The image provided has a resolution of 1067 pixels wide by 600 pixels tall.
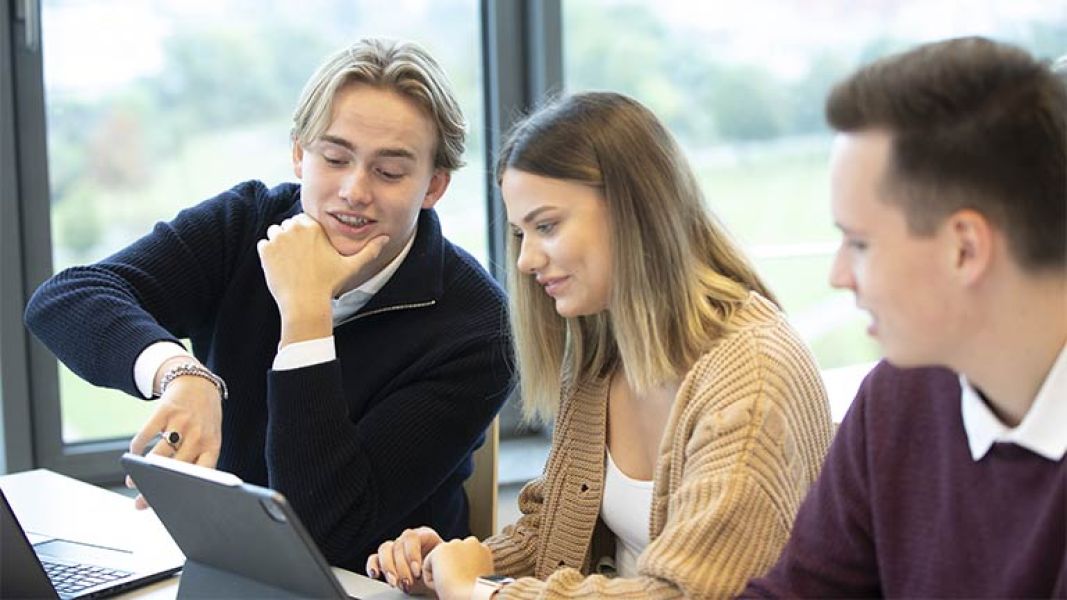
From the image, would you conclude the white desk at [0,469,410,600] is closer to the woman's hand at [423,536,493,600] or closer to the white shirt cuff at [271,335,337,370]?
the woman's hand at [423,536,493,600]

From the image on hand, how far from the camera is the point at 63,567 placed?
1744 millimetres

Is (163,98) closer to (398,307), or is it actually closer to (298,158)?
(298,158)

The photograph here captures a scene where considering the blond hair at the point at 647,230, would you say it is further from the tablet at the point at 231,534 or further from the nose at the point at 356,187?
the tablet at the point at 231,534

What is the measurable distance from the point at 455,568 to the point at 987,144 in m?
0.82

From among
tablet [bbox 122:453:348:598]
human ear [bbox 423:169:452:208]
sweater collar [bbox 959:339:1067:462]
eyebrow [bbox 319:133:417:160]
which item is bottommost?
tablet [bbox 122:453:348:598]

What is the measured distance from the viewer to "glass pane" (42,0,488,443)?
9.84 feet

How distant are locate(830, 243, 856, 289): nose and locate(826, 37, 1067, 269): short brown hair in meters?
0.09

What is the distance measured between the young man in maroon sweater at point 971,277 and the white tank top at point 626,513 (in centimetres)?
45

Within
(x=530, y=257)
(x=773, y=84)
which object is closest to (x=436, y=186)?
(x=530, y=257)

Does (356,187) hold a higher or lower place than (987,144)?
lower

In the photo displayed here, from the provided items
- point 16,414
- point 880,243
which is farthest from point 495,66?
point 880,243

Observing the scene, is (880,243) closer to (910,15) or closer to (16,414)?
(16,414)

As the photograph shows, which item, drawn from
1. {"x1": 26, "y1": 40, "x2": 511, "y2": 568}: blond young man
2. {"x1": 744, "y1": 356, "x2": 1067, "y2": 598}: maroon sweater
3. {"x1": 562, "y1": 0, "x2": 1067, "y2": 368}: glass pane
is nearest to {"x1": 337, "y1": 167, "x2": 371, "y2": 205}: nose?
{"x1": 26, "y1": 40, "x2": 511, "y2": 568}: blond young man

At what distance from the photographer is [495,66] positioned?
3324 millimetres
